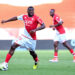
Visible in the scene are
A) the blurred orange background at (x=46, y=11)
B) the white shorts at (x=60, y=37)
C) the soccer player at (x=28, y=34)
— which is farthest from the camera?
the blurred orange background at (x=46, y=11)

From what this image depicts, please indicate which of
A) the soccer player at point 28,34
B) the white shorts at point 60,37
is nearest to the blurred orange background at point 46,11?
the white shorts at point 60,37

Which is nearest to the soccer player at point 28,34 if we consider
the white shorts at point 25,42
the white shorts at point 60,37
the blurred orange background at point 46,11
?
the white shorts at point 25,42

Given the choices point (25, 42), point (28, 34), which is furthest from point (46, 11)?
point (25, 42)

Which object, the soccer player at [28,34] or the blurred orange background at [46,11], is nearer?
the soccer player at [28,34]

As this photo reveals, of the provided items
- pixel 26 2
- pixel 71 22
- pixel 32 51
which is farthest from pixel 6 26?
pixel 32 51

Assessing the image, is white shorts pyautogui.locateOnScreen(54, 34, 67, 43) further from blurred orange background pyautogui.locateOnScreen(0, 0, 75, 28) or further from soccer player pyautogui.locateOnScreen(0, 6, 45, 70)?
blurred orange background pyautogui.locateOnScreen(0, 0, 75, 28)

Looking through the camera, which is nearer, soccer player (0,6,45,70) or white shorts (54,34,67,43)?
soccer player (0,6,45,70)

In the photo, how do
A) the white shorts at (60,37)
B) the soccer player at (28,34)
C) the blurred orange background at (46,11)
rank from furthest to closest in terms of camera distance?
the blurred orange background at (46,11) → the white shorts at (60,37) → the soccer player at (28,34)

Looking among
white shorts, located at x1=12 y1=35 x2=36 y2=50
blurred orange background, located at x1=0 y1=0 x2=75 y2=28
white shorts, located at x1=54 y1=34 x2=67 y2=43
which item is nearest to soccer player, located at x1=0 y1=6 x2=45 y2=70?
white shorts, located at x1=12 y1=35 x2=36 y2=50

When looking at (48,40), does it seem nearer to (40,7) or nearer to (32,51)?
(40,7)

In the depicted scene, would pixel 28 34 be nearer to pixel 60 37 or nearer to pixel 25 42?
pixel 25 42

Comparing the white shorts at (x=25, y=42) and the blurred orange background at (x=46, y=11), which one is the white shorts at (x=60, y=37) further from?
the blurred orange background at (x=46, y=11)

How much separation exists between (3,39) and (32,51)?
1068cm

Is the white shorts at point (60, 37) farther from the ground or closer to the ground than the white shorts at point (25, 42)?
closer to the ground
